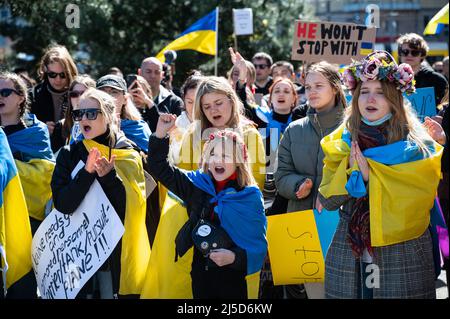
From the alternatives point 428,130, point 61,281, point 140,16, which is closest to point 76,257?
point 61,281

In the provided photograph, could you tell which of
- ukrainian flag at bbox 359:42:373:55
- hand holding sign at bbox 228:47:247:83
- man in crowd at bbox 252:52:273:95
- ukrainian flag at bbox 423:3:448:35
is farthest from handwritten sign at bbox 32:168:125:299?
ukrainian flag at bbox 423:3:448:35

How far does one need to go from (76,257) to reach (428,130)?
237cm

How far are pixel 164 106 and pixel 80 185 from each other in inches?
119

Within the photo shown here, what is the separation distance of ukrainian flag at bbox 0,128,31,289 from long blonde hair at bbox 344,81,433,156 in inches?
84.8

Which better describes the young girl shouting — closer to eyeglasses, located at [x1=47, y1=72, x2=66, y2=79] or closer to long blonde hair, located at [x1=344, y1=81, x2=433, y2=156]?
long blonde hair, located at [x1=344, y1=81, x2=433, y2=156]

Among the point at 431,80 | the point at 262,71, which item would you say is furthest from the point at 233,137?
the point at 262,71

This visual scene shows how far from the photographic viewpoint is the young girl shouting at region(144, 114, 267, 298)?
14.6ft

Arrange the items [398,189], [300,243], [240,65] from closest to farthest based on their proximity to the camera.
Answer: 1. [398,189]
2. [300,243]
3. [240,65]

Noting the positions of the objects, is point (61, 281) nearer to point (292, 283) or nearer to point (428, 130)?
point (292, 283)

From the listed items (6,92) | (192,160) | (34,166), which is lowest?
(34,166)

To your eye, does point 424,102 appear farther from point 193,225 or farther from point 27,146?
point 27,146

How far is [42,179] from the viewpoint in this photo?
5.68 metres

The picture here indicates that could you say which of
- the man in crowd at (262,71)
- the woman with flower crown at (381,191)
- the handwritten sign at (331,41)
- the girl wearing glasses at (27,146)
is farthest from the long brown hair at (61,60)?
the woman with flower crown at (381,191)

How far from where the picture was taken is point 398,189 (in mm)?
4117
